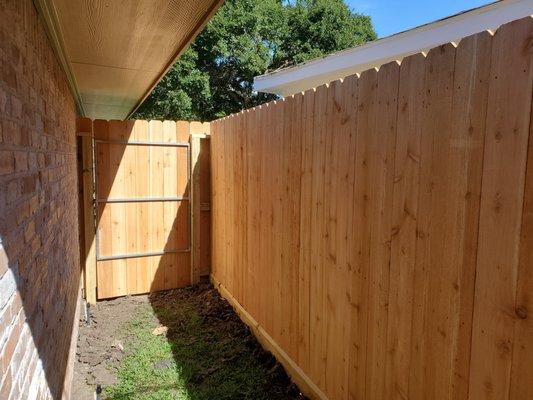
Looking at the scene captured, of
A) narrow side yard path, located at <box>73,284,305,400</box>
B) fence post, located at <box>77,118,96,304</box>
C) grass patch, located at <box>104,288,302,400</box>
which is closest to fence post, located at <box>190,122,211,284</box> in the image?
narrow side yard path, located at <box>73,284,305,400</box>

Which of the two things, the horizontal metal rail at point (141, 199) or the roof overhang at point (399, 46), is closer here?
the roof overhang at point (399, 46)

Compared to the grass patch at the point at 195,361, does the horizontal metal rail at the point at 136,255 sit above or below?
above

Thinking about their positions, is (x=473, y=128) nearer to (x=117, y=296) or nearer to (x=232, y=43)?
(x=117, y=296)

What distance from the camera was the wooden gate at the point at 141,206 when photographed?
494cm

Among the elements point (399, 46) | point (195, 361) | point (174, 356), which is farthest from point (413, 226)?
point (399, 46)

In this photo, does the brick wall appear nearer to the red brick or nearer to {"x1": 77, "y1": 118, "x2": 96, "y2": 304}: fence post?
the red brick

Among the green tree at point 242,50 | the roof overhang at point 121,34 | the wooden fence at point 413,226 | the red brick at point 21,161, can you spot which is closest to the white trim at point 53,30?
the roof overhang at point 121,34

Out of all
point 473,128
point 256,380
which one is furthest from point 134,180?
point 473,128

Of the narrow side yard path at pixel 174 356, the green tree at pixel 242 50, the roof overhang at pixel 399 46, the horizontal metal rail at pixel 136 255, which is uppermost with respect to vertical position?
the green tree at pixel 242 50

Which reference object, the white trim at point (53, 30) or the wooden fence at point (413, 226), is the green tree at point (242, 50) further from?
the wooden fence at point (413, 226)

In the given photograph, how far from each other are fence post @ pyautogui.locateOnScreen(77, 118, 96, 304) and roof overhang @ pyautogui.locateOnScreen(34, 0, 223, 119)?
2.34ft

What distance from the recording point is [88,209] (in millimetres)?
4809

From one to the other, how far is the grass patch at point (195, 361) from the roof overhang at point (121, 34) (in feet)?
9.00

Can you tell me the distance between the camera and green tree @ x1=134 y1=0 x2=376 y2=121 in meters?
16.3
